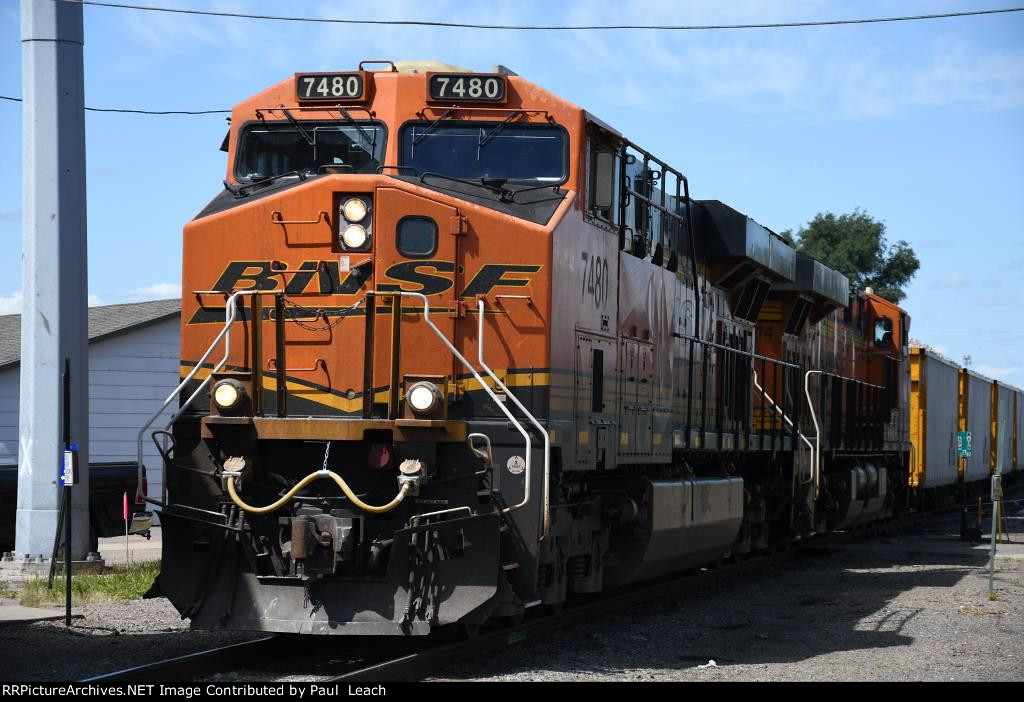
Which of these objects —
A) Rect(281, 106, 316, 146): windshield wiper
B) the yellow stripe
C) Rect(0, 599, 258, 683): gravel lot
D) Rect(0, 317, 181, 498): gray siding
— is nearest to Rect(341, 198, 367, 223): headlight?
Rect(281, 106, 316, 146): windshield wiper

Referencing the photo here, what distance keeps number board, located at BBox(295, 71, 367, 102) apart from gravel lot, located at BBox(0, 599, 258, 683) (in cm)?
433

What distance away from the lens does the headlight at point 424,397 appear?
870cm

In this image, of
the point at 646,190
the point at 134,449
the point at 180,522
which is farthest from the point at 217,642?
the point at 134,449

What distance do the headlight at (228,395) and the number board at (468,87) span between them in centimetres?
272

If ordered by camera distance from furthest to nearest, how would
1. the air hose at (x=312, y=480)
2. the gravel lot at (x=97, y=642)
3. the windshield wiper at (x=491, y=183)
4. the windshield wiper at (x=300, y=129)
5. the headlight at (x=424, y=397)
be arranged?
the windshield wiper at (x=300, y=129) < the windshield wiper at (x=491, y=183) < the gravel lot at (x=97, y=642) < the headlight at (x=424, y=397) < the air hose at (x=312, y=480)

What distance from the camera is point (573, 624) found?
11.1 m

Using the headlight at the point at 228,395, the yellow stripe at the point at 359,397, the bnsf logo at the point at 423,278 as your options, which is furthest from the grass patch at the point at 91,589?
the bnsf logo at the point at 423,278

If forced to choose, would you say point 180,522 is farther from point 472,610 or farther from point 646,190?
point 646,190

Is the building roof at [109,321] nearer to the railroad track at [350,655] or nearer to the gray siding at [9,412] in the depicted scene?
the gray siding at [9,412]

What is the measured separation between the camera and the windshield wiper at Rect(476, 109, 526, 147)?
32.4 feet

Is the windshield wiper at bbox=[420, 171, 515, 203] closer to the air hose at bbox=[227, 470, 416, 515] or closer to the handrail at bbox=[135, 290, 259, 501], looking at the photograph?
the handrail at bbox=[135, 290, 259, 501]

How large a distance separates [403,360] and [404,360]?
1 centimetres

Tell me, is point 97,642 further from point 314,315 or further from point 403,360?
point 403,360

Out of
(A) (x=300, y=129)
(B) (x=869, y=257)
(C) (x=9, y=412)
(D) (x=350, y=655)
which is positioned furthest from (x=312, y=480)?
(B) (x=869, y=257)
